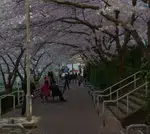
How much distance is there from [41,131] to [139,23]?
34.6 feet

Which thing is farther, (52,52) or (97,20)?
(52,52)

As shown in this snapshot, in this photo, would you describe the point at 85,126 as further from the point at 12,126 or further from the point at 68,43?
the point at 68,43

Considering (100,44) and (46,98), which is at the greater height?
(100,44)

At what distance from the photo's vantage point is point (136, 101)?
15.1 m

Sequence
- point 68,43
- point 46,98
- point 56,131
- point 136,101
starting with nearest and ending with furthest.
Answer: point 56,131 < point 136,101 < point 46,98 < point 68,43

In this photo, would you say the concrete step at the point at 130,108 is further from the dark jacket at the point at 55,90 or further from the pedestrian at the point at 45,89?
the pedestrian at the point at 45,89

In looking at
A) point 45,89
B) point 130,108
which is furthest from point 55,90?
point 130,108

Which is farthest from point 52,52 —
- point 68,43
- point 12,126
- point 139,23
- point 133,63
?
point 12,126

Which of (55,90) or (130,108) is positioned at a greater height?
(55,90)

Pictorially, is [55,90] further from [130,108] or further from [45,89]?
[130,108]

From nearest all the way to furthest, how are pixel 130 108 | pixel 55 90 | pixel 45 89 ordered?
pixel 130 108 → pixel 45 89 → pixel 55 90

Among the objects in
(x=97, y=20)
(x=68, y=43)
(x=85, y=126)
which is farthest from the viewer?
(x=68, y=43)

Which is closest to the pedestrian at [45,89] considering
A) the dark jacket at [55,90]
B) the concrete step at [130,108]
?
the dark jacket at [55,90]

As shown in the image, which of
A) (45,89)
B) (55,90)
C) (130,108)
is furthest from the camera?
(55,90)
